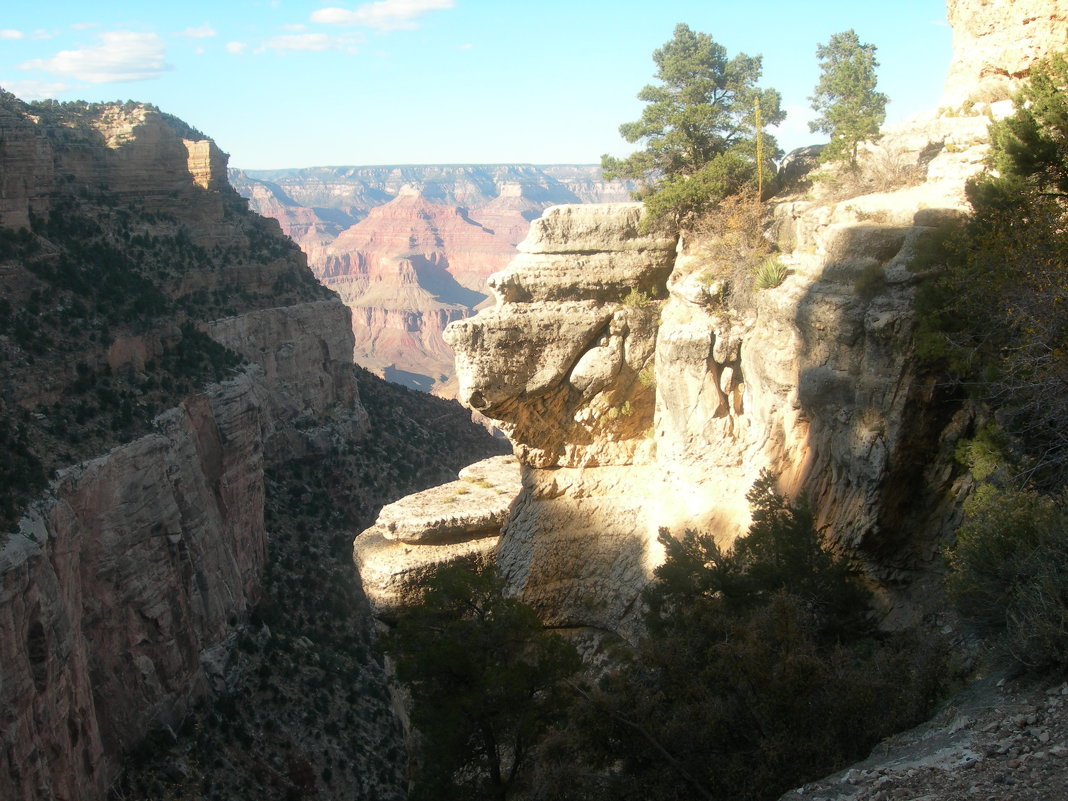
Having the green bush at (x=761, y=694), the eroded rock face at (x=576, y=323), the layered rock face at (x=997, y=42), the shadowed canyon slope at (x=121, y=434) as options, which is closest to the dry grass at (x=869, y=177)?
the layered rock face at (x=997, y=42)

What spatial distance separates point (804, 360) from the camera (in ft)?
38.2

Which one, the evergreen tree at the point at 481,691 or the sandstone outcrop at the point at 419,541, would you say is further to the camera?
the sandstone outcrop at the point at 419,541

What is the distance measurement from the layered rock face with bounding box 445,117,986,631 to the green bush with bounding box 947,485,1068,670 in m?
1.56

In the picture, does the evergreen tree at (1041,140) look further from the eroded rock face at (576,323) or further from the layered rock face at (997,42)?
the eroded rock face at (576,323)

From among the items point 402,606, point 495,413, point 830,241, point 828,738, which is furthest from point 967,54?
point 402,606

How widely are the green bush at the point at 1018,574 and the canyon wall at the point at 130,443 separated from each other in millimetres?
18603

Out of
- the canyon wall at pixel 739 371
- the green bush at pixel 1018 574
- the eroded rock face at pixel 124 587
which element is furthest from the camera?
the eroded rock face at pixel 124 587

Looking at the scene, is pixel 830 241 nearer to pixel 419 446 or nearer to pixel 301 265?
pixel 419 446

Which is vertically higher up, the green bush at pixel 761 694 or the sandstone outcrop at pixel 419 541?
the green bush at pixel 761 694

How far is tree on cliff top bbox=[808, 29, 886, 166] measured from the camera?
578 inches

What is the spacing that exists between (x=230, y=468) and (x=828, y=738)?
28571 millimetres

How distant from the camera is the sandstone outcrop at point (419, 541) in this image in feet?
59.1

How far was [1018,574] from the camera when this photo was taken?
8039 millimetres

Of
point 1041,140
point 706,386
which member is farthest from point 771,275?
point 1041,140
